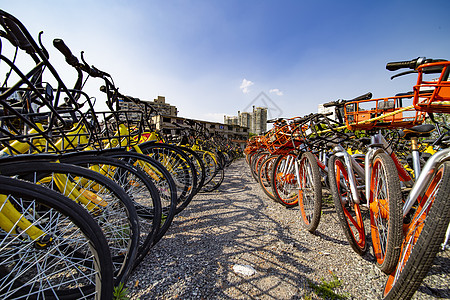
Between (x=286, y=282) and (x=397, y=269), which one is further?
(x=286, y=282)

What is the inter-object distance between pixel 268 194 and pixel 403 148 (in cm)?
337

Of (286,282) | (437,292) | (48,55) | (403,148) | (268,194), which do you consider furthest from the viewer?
(403,148)

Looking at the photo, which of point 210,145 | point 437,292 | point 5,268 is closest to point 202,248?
point 5,268

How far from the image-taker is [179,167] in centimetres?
249

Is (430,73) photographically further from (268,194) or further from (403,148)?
(403,148)

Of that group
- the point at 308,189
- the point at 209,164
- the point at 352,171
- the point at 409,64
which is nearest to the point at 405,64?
the point at 409,64

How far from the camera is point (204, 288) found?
122cm

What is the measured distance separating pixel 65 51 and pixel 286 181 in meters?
2.69

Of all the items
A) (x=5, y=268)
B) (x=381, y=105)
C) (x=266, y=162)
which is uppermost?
(x=381, y=105)

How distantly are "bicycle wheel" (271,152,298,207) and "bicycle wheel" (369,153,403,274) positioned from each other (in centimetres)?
112

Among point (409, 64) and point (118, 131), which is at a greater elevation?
point (409, 64)

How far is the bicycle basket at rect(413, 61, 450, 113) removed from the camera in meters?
0.79

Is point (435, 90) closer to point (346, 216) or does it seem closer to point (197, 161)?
point (346, 216)

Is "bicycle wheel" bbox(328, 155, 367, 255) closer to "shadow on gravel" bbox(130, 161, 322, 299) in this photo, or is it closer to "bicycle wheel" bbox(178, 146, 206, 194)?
"shadow on gravel" bbox(130, 161, 322, 299)
